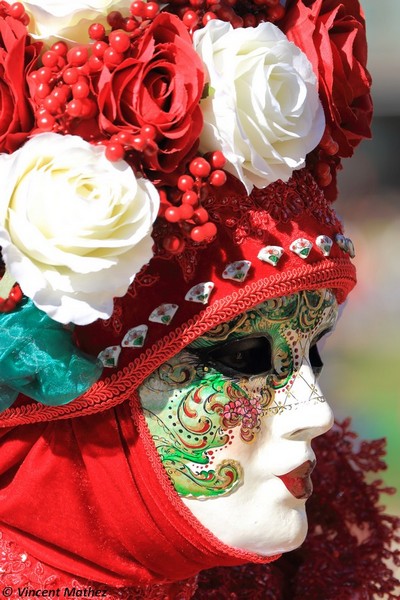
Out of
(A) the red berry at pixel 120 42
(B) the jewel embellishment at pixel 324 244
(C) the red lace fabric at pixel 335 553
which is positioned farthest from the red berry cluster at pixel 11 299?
(C) the red lace fabric at pixel 335 553

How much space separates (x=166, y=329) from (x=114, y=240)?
0.70 feet

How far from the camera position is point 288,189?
1.42 metres

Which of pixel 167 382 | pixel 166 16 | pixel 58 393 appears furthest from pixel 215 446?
pixel 166 16

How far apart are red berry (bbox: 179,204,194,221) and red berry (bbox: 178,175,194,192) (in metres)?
0.03

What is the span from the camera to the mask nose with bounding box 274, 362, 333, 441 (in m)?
1.43

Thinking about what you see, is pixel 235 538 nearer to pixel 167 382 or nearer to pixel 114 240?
pixel 167 382

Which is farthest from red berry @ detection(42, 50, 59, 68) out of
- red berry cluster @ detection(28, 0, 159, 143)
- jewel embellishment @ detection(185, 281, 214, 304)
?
jewel embellishment @ detection(185, 281, 214, 304)

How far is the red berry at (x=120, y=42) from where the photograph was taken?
1.23m

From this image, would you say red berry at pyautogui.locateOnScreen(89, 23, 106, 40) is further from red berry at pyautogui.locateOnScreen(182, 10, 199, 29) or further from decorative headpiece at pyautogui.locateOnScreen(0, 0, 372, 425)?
red berry at pyautogui.locateOnScreen(182, 10, 199, 29)

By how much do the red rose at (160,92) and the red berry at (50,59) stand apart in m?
0.08

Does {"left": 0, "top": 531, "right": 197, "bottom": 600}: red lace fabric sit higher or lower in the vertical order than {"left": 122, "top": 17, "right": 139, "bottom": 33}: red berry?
lower

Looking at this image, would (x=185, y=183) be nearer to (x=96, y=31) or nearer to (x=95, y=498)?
(x=96, y=31)

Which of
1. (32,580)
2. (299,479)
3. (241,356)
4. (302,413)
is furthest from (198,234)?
(32,580)

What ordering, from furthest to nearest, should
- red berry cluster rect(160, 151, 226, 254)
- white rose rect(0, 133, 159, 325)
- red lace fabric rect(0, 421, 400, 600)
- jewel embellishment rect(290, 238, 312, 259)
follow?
red lace fabric rect(0, 421, 400, 600)
jewel embellishment rect(290, 238, 312, 259)
red berry cluster rect(160, 151, 226, 254)
white rose rect(0, 133, 159, 325)
